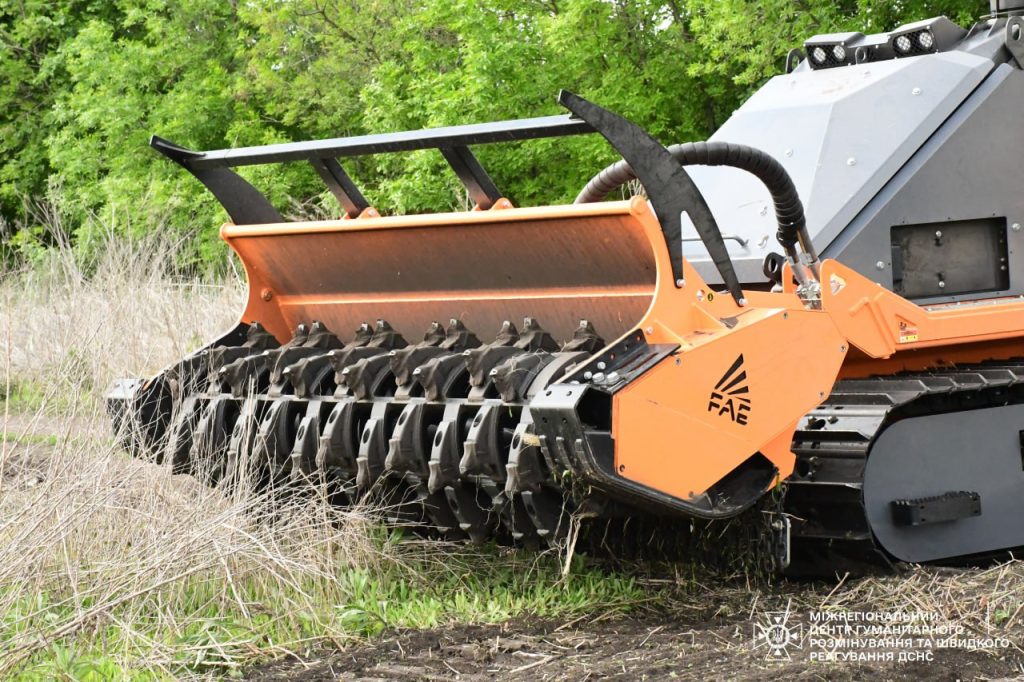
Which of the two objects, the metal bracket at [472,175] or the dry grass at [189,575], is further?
the metal bracket at [472,175]

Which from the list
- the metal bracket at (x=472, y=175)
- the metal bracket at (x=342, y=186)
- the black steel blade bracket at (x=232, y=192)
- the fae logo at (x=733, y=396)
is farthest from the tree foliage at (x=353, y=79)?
the fae logo at (x=733, y=396)

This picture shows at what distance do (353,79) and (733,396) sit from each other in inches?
530

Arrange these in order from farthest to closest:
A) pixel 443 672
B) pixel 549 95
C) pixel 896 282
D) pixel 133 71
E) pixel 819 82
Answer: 1. pixel 133 71
2. pixel 549 95
3. pixel 819 82
4. pixel 896 282
5. pixel 443 672

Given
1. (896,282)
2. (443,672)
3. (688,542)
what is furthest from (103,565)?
(896,282)

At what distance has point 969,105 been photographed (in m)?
6.34

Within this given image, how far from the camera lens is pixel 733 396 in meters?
5.05

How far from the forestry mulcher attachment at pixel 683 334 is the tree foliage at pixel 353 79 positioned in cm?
415

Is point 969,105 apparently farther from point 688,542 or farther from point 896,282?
point 688,542

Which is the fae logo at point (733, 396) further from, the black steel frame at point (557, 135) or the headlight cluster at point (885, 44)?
the headlight cluster at point (885, 44)

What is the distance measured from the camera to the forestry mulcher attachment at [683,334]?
16.4 ft

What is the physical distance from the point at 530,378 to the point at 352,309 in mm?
1560

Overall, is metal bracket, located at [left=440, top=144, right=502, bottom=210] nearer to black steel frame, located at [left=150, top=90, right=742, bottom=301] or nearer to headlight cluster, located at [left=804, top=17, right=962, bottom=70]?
black steel frame, located at [left=150, top=90, right=742, bottom=301]

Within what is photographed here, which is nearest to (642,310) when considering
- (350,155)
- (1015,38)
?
(350,155)

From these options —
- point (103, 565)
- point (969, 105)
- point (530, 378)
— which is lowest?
point (103, 565)
